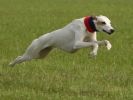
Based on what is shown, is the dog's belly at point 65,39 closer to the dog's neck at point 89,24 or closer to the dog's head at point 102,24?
the dog's neck at point 89,24

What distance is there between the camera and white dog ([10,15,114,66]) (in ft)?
32.8

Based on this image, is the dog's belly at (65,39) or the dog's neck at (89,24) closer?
the dog's neck at (89,24)

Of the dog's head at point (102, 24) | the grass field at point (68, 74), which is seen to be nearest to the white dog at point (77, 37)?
the dog's head at point (102, 24)

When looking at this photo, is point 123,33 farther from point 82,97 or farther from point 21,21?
point 82,97

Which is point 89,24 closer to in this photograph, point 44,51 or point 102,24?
point 102,24

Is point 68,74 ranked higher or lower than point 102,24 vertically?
lower

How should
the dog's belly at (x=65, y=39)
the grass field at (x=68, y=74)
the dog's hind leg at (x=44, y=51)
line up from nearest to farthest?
the grass field at (x=68, y=74) < the dog's belly at (x=65, y=39) < the dog's hind leg at (x=44, y=51)

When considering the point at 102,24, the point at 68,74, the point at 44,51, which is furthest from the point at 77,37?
the point at 68,74

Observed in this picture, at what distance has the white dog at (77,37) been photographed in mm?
10008

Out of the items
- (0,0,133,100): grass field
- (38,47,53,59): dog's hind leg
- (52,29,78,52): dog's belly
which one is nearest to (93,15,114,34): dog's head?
(52,29,78,52): dog's belly

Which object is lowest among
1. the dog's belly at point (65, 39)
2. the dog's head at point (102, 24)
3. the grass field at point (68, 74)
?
the grass field at point (68, 74)

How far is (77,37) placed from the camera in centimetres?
1011

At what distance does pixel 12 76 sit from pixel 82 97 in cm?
258

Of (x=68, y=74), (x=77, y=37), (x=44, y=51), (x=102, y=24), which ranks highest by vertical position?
→ (x=102, y=24)
